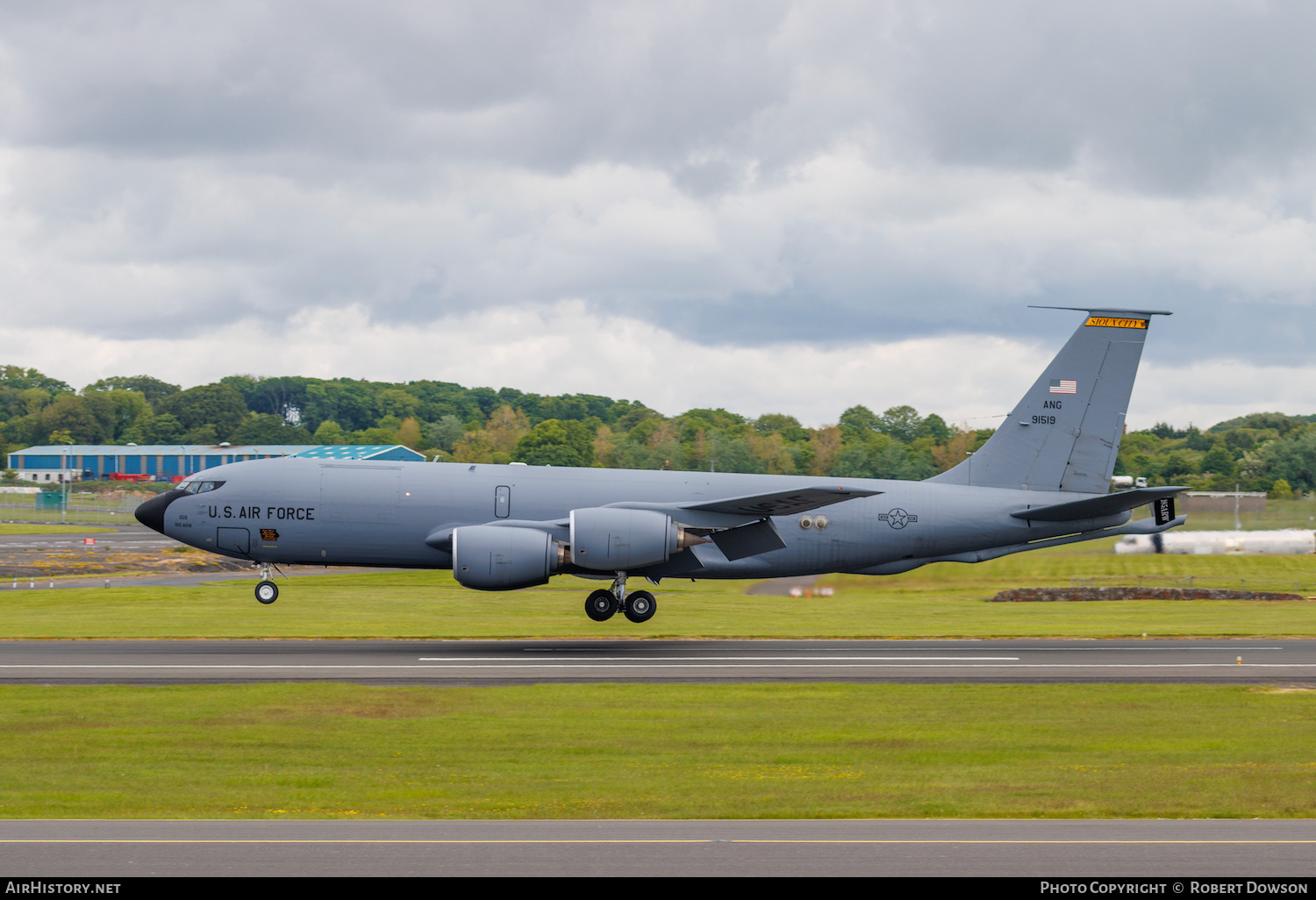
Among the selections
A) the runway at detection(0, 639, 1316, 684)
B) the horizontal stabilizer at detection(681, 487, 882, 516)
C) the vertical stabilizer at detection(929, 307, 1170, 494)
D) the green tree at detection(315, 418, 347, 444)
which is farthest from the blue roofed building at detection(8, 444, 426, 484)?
the vertical stabilizer at detection(929, 307, 1170, 494)

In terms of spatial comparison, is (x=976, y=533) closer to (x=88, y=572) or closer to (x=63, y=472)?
(x=88, y=572)

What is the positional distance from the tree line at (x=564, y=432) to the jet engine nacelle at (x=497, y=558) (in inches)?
639

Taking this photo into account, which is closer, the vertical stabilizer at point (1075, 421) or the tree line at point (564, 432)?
the vertical stabilizer at point (1075, 421)

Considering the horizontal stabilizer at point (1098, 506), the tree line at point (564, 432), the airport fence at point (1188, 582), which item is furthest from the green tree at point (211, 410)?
the horizontal stabilizer at point (1098, 506)

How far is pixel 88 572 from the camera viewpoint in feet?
210

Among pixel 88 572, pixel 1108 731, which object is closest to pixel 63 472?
pixel 88 572

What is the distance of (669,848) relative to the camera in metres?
11.8

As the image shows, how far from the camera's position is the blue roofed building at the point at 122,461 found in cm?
11462

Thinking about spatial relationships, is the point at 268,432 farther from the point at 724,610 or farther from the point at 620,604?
the point at 620,604

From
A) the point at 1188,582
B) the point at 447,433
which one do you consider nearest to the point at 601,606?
the point at 1188,582

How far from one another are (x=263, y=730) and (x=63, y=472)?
140 metres

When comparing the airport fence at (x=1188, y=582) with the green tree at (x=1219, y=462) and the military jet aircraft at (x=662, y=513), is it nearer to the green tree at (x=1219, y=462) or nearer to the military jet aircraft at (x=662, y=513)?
the military jet aircraft at (x=662, y=513)

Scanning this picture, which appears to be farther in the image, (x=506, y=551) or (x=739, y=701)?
(x=506, y=551)

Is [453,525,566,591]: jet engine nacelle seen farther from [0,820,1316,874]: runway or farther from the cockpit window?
[0,820,1316,874]: runway
